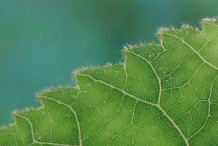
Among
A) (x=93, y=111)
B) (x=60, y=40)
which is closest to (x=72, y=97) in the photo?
(x=93, y=111)

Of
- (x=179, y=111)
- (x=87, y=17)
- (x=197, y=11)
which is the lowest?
(x=179, y=111)

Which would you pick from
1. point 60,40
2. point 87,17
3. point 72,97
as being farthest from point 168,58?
point 87,17

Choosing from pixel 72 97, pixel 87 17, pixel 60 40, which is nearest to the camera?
pixel 72 97

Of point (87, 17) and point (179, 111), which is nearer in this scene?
point (179, 111)

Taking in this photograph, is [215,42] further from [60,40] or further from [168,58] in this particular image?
[60,40]

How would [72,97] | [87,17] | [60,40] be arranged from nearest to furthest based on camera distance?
[72,97]
[60,40]
[87,17]

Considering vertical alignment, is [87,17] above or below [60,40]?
above
